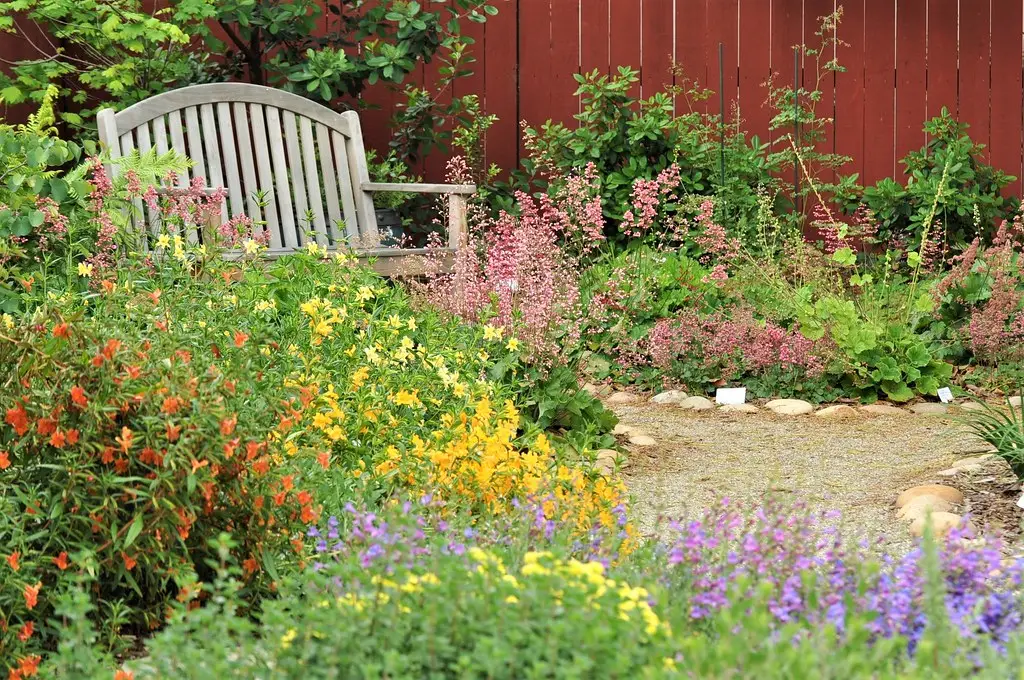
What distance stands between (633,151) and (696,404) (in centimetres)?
228

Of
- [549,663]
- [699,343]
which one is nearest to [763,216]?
[699,343]

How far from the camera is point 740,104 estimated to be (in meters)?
7.73

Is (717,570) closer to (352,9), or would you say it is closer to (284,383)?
(284,383)

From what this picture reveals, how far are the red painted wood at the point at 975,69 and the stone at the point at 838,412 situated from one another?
3663mm

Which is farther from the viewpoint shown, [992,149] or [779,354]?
[992,149]

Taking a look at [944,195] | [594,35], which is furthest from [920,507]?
[594,35]

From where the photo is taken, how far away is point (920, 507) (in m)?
3.40

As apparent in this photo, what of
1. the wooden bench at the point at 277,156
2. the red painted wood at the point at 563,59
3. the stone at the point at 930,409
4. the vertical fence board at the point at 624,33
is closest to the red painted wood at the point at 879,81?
the vertical fence board at the point at 624,33

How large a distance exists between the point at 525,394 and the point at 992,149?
201 inches

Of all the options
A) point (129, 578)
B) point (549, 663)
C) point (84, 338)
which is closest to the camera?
point (549, 663)

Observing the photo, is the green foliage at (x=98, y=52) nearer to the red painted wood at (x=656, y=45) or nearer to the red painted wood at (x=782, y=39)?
the red painted wood at (x=656, y=45)

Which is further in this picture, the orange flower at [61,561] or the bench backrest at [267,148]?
the bench backrest at [267,148]

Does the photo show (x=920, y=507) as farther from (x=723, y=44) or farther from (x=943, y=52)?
(x=943, y=52)

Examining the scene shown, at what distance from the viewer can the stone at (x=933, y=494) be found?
347 centimetres
